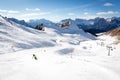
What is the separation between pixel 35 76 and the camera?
11086 mm

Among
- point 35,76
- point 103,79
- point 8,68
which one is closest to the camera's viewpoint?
point 103,79

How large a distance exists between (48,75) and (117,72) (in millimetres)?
4833

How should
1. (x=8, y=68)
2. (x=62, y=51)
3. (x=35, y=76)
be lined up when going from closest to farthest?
(x=35, y=76) < (x=8, y=68) < (x=62, y=51)

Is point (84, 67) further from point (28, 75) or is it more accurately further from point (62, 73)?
point (28, 75)

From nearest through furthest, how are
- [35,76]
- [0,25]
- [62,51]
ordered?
1. [35,76]
2. [62,51]
3. [0,25]

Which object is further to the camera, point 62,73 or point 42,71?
point 42,71

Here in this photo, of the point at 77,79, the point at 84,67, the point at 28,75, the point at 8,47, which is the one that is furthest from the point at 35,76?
the point at 8,47

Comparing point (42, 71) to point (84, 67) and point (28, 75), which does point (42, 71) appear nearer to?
point (28, 75)

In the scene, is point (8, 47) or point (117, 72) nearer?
point (117, 72)

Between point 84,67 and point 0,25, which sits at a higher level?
point 0,25

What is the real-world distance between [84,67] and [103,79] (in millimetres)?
2524

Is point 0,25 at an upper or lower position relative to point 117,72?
upper

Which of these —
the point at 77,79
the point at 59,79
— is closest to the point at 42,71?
the point at 59,79

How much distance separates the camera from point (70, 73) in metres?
11.4
